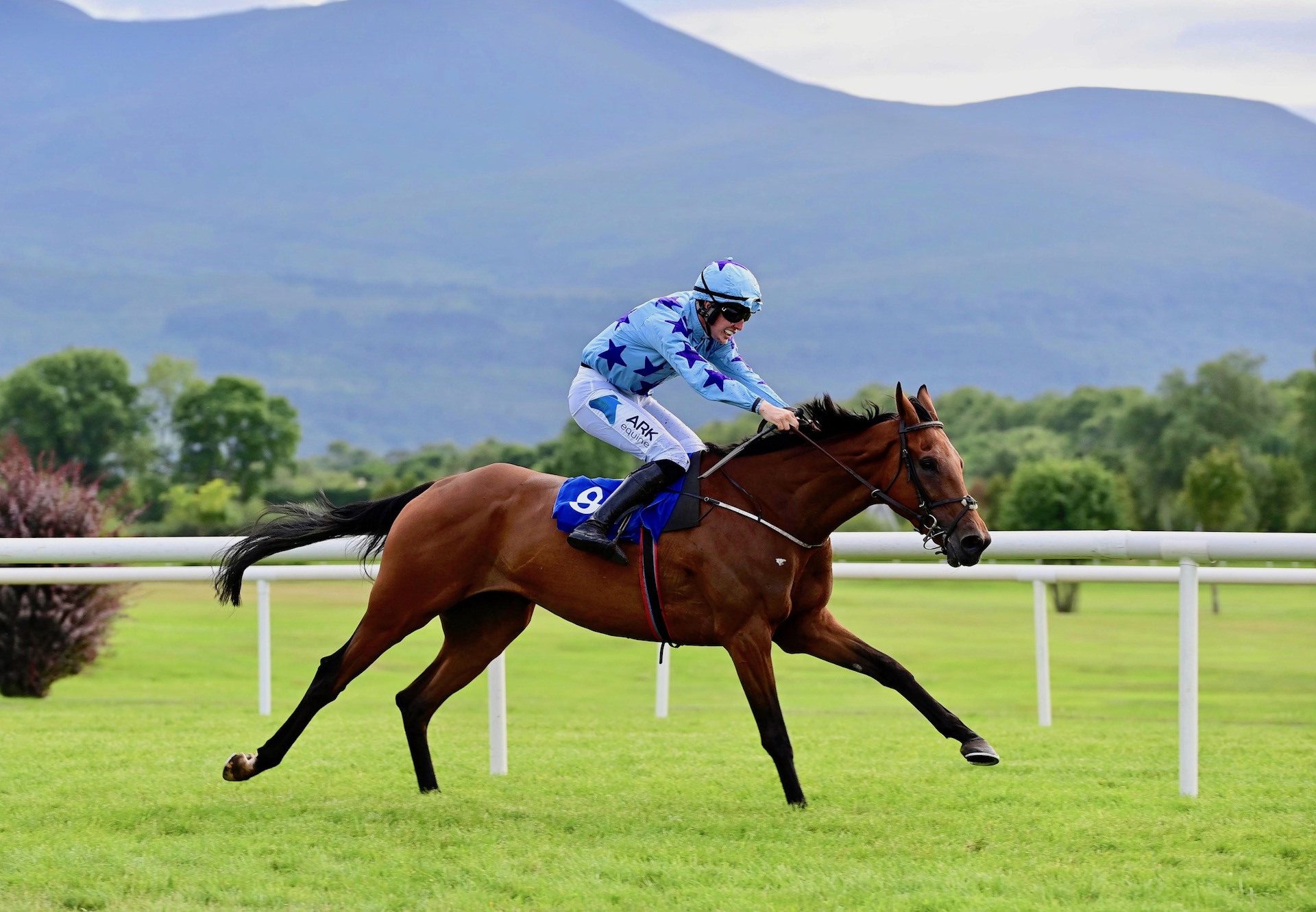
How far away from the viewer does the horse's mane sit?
5441 millimetres

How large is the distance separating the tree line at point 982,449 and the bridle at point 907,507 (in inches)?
1305

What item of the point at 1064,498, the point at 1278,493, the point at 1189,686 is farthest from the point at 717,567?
the point at 1278,493

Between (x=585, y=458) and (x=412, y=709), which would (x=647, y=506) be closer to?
(x=412, y=709)

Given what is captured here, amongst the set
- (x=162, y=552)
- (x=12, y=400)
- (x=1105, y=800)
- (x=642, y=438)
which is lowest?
(x=1105, y=800)

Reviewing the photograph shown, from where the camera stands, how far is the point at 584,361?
19.1ft

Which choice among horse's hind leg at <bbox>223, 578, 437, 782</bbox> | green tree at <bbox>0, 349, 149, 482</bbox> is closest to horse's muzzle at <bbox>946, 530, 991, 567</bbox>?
horse's hind leg at <bbox>223, 578, 437, 782</bbox>

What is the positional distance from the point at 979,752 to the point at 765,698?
30.1 inches

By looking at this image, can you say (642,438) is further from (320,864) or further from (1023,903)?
(1023,903)

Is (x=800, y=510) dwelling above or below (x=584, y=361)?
below

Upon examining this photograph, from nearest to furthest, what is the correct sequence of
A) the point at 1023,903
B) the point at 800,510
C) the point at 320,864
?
1. the point at 1023,903
2. the point at 320,864
3. the point at 800,510

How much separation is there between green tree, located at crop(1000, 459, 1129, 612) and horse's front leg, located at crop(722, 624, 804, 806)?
37221 mm

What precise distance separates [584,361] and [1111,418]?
10907cm

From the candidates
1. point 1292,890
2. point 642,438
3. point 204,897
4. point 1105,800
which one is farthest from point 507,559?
point 1292,890

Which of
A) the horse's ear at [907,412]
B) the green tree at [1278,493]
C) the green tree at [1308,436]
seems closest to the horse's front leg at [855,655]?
the horse's ear at [907,412]
